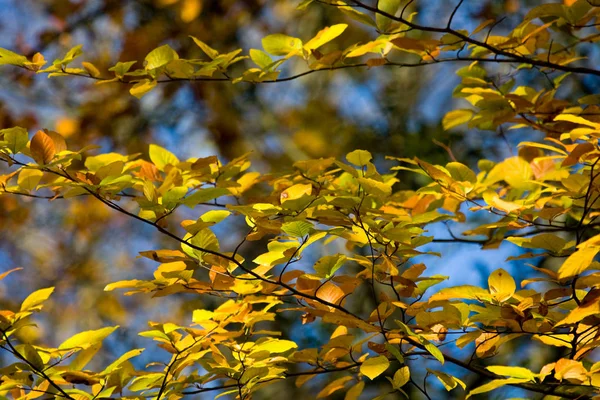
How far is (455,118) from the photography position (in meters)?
1.37

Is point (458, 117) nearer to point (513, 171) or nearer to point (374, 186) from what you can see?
point (513, 171)

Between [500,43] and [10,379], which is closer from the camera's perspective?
[10,379]

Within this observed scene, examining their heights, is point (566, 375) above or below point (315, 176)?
below

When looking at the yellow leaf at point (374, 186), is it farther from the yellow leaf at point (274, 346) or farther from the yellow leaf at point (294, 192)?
the yellow leaf at point (274, 346)

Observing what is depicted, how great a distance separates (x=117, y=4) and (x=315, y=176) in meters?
3.64

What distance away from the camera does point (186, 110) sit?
4.16 meters

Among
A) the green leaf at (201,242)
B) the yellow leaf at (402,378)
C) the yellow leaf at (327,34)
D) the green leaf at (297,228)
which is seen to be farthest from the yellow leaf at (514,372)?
the yellow leaf at (327,34)

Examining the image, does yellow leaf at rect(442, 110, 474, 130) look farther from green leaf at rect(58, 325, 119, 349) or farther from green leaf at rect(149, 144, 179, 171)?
A: green leaf at rect(58, 325, 119, 349)

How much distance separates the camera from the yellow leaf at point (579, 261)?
726 millimetres

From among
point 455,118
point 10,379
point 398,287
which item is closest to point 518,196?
point 455,118

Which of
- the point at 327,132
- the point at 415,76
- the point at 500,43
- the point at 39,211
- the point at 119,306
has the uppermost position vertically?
the point at 500,43

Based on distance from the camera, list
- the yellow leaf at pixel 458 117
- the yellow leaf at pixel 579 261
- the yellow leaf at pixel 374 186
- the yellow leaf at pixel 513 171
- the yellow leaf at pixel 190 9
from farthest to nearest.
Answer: the yellow leaf at pixel 190 9, the yellow leaf at pixel 458 117, the yellow leaf at pixel 513 171, the yellow leaf at pixel 374 186, the yellow leaf at pixel 579 261

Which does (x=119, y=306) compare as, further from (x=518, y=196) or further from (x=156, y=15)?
(x=518, y=196)

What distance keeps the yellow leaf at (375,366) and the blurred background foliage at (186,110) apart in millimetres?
1232
